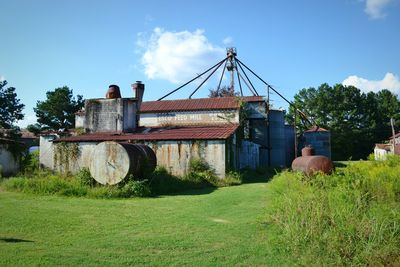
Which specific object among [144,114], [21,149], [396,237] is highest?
[144,114]

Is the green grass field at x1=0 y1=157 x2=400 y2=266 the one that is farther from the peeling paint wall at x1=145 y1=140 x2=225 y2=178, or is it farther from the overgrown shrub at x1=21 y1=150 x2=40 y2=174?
→ the overgrown shrub at x1=21 y1=150 x2=40 y2=174

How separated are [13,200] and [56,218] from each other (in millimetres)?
4195

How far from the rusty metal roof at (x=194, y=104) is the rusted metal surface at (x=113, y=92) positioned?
4.57 meters

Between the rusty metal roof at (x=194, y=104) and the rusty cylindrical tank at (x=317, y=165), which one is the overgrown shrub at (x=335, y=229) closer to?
the rusty cylindrical tank at (x=317, y=165)

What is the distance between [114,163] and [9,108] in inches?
1626

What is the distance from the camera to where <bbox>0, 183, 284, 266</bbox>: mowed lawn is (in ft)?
20.2

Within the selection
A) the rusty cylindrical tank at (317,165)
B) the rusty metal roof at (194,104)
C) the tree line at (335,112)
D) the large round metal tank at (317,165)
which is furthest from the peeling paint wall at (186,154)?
the tree line at (335,112)

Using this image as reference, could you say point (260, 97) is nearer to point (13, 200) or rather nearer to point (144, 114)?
point (144, 114)

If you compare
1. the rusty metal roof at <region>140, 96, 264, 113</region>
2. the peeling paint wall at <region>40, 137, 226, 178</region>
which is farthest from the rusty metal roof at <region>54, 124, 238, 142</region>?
the rusty metal roof at <region>140, 96, 264, 113</region>

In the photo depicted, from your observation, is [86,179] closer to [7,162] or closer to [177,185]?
[177,185]

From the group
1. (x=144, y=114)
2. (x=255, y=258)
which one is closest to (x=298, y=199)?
(x=255, y=258)

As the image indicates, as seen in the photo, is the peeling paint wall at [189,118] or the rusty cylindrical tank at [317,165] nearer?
the rusty cylindrical tank at [317,165]

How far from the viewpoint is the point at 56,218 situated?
9562 millimetres

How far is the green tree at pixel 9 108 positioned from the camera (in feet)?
160
